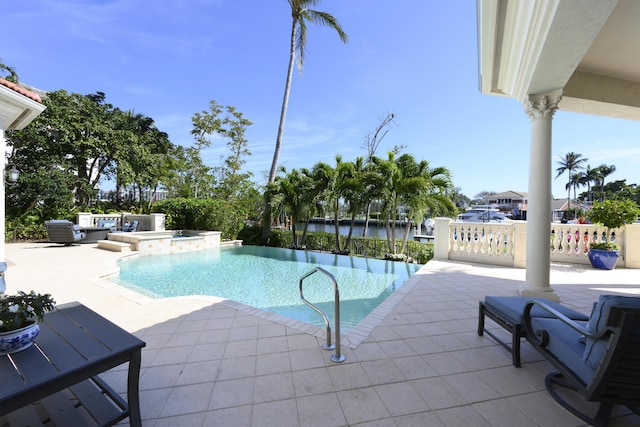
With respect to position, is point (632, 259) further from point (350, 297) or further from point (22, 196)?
point (22, 196)

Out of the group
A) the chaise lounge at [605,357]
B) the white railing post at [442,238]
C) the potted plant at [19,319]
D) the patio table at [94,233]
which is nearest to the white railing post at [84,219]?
the patio table at [94,233]

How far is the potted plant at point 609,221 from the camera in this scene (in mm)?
6098

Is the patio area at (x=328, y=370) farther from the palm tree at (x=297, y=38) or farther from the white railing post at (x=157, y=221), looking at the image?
the white railing post at (x=157, y=221)

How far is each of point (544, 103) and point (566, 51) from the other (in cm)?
125

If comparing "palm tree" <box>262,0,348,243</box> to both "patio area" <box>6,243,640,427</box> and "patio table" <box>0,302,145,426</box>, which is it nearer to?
"patio area" <box>6,243,640,427</box>

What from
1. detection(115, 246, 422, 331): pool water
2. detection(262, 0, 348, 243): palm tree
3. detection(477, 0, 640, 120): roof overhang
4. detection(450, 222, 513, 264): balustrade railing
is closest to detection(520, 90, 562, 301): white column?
detection(477, 0, 640, 120): roof overhang

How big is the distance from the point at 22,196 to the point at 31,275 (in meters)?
8.55

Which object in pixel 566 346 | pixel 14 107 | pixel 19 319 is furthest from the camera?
pixel 14 107

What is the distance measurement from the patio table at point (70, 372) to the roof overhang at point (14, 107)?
14.6ft

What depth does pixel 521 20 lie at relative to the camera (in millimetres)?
3051

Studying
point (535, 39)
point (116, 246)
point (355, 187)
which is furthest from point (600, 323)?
point (116, 246)

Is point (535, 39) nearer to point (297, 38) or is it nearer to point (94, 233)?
point (297, 38)

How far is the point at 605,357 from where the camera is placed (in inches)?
60.1

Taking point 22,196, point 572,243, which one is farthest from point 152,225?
point 572,243
